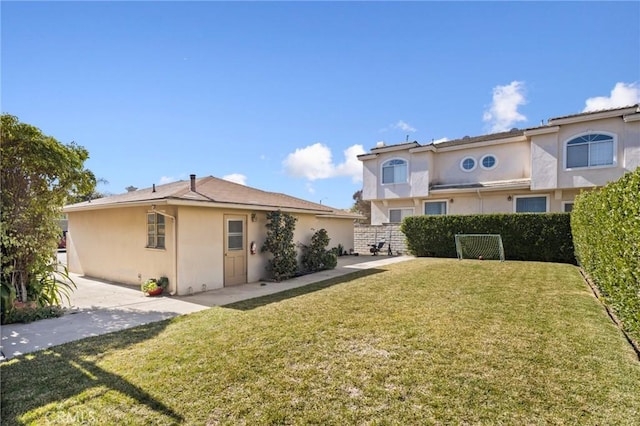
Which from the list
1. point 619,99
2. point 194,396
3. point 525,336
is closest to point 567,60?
point 619,99

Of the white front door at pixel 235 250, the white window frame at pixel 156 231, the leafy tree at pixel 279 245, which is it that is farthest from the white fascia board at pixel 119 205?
the leafy tree at pixel 279 245

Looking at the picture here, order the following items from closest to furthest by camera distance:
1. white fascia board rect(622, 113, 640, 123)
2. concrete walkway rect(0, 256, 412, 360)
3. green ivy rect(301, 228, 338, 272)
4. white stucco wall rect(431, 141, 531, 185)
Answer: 1. concrete walkway rect(0, 256, 412, 360)
2. green ivy rect(301, 228, 338, 272)
3. white fascia board rect(622, 113, 640, 123)
4. white stucco wall rect(431, 141, 531, 185)

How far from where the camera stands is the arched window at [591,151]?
54.4ft

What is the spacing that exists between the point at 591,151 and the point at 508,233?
769 centimetres

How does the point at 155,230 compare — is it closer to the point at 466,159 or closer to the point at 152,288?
the point at 152,288

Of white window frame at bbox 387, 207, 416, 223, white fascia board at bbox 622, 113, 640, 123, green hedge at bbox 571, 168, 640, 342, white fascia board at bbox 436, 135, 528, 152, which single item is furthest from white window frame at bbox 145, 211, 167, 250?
white fascia board at bbox 622, 113, 640, 123

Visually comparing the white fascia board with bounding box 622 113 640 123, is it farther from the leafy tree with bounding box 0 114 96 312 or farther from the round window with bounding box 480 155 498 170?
the leafy tree with bounding box 0 114 96 312

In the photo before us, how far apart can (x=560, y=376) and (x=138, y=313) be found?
792 centimetres

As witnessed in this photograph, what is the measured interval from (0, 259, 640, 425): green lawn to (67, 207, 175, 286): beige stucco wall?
4031 mm

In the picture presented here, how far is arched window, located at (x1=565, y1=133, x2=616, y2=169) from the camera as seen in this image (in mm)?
16578

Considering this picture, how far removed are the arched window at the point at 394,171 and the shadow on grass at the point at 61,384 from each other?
2052cm

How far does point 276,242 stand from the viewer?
444 inches

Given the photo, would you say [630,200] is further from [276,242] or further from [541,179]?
[541,179]

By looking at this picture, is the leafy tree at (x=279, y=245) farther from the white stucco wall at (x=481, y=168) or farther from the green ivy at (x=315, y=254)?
the white stucco wall at (x=481, y=168)
